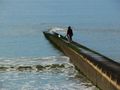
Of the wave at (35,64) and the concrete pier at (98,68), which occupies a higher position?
the concrete pier at (98,68)

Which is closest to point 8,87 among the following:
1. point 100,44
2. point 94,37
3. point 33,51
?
point 33,51

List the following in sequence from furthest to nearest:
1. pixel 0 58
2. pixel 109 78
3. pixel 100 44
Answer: pixel 100 44
pixel 0 58
pixel 109 78

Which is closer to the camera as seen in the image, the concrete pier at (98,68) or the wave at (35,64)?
the concrete pier at (98,68)

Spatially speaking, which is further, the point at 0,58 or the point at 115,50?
the point at 115,50

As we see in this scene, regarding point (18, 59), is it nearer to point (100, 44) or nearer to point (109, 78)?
point (100, 44)

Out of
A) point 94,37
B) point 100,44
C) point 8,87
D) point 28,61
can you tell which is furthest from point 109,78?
point 94,37

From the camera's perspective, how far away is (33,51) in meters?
53.4

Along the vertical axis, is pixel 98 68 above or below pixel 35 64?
above

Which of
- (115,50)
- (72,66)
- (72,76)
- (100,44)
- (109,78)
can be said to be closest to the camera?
(109,78)

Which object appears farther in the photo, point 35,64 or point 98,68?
point 35,64

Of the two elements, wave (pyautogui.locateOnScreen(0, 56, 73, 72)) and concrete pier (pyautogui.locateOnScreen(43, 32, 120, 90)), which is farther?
wave (pyautogui.locateOnScreen(0, 56, 73, 72))

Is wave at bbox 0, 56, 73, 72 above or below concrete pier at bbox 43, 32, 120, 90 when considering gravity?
below

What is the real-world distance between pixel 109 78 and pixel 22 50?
98.4 feet

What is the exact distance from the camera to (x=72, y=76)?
33812mm
